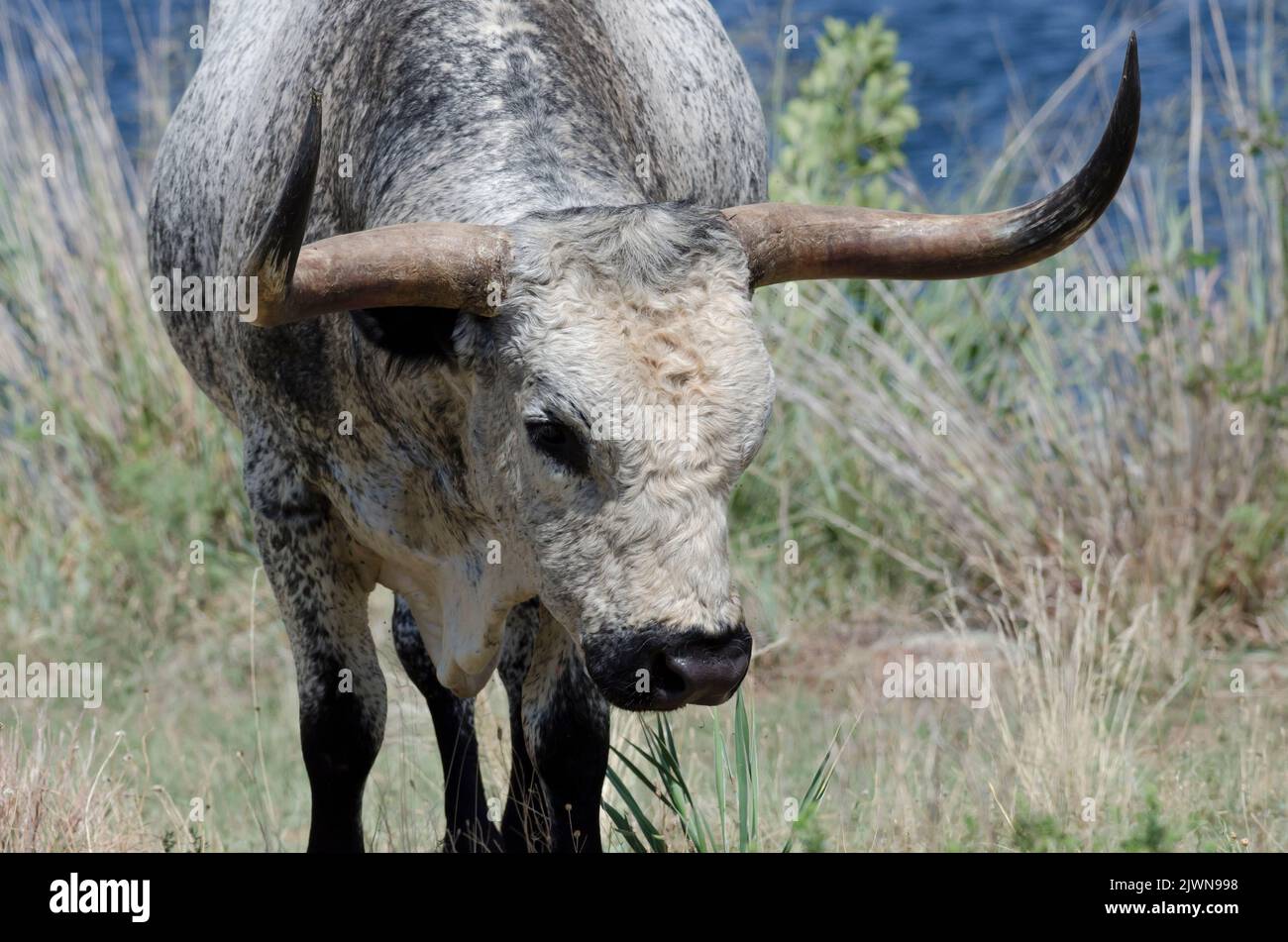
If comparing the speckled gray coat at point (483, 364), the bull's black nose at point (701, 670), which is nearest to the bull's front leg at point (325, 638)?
the speckled gray coat at point (483, 364)

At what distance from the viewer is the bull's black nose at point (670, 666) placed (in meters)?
3.68

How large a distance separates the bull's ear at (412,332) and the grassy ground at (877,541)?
1.59 meters

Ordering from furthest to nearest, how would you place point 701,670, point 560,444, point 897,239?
point 897,239, point 560,444, point 701,670

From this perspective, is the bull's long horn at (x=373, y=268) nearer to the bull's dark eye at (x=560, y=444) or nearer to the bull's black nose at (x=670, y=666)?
the bull's dark eye at (x=560, y=444)

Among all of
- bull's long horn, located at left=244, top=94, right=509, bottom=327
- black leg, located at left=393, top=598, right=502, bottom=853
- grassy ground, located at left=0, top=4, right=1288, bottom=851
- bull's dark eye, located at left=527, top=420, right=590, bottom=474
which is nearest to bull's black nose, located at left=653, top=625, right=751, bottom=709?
Result: bull's dark eye, located at left=527, top=420, right=590, bottom=474

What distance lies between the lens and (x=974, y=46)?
63.3ft

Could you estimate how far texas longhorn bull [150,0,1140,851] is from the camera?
379cm

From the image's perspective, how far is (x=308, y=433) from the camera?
4.70 m

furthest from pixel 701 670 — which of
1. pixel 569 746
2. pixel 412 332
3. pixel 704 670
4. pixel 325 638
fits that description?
pixel 325 638

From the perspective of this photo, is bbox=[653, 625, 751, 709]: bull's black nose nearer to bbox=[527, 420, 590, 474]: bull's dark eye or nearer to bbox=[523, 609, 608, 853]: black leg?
bbox=[527, 420, 590, 474]: bull's dark eye

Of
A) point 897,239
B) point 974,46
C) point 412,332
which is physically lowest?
point 412,332

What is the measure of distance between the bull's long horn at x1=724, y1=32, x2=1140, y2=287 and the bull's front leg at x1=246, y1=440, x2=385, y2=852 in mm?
1372

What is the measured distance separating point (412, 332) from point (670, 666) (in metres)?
0.95

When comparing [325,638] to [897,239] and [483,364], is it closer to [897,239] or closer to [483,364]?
[483,364]
